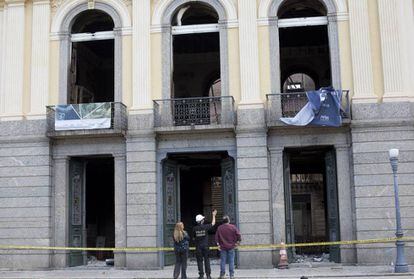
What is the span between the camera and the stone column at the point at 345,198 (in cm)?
1878

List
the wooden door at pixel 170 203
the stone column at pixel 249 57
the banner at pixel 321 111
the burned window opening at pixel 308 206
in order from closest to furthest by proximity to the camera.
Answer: the banner at pixel 321 111
the stone column at pixel 249 57
the wooden door at pixel 170 203
the burned window opening at pixel 308 206

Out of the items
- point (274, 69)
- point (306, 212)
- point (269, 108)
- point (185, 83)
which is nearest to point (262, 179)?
point (269, 108)

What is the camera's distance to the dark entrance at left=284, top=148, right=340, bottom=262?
19.7m

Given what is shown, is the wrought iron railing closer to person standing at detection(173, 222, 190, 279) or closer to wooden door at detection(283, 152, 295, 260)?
wooden door at detection(283, 152, 295, 260)

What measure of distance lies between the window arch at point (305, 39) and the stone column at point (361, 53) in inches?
23.7

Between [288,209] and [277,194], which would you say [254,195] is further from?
[288,209]

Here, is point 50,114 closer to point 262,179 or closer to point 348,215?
point 262,179

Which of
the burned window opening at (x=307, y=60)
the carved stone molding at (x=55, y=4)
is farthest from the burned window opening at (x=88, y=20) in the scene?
the burned window opening at (x=307, y=60)

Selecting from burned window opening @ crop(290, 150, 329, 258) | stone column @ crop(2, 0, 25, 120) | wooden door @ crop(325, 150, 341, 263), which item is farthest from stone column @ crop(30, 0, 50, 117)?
burned window opening @ crop(290, 150, 329, 258)

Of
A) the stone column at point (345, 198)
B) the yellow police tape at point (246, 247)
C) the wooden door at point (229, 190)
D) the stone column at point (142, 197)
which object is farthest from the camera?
the wooden door at point (229, 190)

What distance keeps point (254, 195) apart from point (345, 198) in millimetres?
2925

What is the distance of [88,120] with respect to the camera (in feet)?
65.6

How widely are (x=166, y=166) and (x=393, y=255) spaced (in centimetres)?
794

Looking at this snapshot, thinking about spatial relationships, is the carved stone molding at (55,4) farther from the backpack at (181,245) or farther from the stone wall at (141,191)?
the backpack at (181,245)
